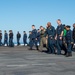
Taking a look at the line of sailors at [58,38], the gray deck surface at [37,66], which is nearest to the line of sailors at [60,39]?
the line of sailors at [58,38]

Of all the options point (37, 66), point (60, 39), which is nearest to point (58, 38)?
point (60, 39)

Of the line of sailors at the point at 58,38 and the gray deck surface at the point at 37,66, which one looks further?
the line of sailors at the point at 58,38

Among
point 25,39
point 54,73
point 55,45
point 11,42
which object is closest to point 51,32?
point 55,45

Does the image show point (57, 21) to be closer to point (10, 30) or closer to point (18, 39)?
point (10, 30)

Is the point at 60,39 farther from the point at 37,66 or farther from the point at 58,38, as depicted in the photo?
the point at 37,66

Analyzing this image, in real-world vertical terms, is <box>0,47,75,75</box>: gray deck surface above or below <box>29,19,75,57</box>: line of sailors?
below

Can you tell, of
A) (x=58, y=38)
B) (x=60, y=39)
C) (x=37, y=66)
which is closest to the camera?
(x=37, y=66)

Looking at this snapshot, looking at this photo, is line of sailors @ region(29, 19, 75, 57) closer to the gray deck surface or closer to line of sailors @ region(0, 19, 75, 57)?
line of sailors @ region(0, 19, 75, 57)

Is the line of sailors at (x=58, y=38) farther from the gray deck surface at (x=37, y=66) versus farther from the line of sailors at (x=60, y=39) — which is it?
the gray deck surface at (x=37, y=66)

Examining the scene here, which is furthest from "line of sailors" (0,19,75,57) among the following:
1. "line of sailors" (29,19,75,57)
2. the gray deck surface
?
the gray deck surface

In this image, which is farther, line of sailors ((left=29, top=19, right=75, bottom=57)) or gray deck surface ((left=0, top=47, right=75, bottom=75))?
line of sailors ((left=29, top=19, right=75, bottom=57))

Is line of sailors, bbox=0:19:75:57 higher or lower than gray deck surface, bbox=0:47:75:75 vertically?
higher

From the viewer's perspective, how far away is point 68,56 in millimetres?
15953

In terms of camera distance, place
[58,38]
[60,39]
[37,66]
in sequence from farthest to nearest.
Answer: [58,38] → [60,39] → [37,66]
